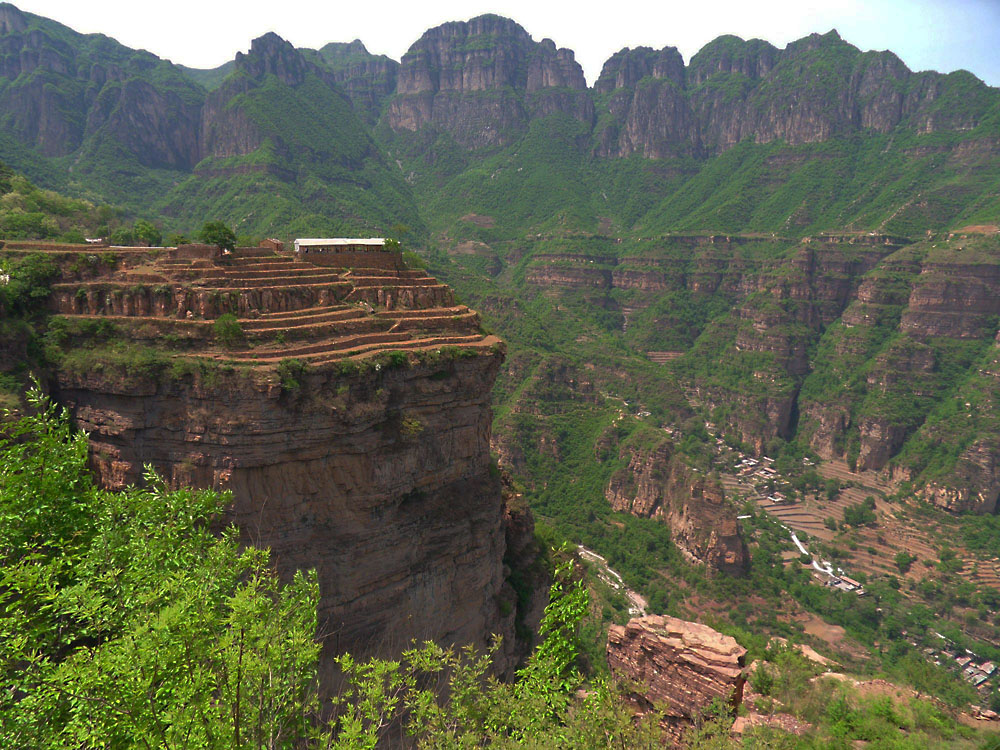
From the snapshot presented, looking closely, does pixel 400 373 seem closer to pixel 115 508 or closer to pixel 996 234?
pixel 115 508

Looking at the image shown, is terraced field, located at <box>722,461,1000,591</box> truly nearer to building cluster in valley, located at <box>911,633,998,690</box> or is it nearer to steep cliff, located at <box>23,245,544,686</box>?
building cluster in valley, located at <box>911,633,998,690</box>

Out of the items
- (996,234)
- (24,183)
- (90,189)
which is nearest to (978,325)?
(996,234)

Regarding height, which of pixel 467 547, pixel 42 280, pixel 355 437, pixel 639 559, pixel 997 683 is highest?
pixel 42 280

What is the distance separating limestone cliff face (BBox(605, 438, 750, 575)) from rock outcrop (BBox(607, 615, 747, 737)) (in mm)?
69048

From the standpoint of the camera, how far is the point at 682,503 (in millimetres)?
95688

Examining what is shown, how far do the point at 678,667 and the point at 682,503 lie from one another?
2972 inches

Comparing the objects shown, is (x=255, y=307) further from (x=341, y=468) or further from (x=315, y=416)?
(x=341, y=468)

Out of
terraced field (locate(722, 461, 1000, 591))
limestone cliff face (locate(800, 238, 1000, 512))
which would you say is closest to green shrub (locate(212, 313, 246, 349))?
terraced field (locate(722, 461, 1000, 591))

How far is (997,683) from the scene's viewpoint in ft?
237

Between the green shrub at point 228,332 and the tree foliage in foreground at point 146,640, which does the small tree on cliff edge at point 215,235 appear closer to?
the green shrub at point 228,332

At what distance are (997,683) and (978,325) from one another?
352ft

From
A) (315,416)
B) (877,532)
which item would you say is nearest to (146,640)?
(315,416)

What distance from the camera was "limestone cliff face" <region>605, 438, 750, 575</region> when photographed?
89.4 m

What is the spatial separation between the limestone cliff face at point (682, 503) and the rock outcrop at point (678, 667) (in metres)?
69.0
